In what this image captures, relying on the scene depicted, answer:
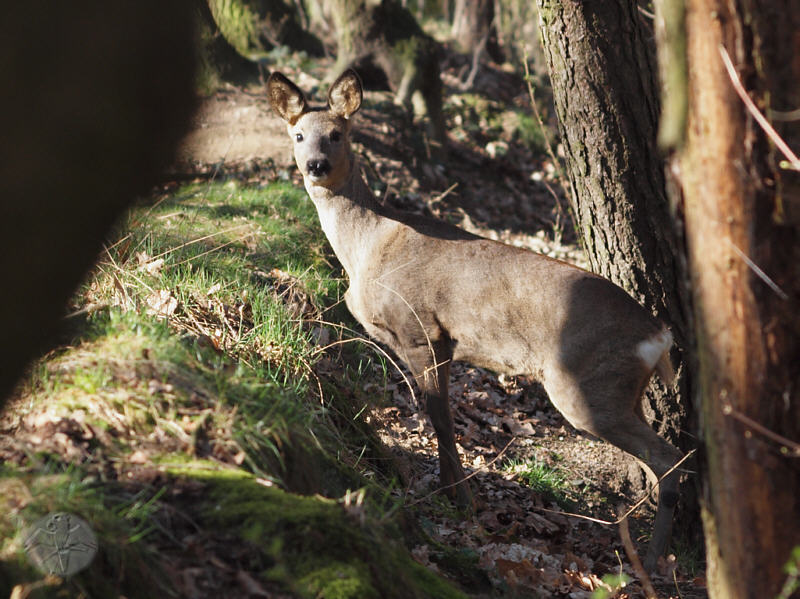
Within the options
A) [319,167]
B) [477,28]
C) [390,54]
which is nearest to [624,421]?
[319,167]

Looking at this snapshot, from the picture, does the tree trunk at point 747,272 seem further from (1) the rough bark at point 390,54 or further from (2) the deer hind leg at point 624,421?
(1) the rough bark at point 390,54

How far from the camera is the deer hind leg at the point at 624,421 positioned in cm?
489

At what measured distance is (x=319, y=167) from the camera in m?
5.73

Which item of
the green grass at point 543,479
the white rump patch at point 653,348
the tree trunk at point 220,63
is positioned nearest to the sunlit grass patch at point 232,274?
the green grass at point 543,479

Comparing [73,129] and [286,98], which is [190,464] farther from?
[286,98]

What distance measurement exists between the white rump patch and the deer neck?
195 cm

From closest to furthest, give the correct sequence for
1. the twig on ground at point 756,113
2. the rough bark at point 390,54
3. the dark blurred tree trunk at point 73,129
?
1. the dark blurred tree trunk at point 73,129
2. the twig on ground at point 756,113
3. the rough bark at point 390,54

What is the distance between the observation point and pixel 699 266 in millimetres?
2828

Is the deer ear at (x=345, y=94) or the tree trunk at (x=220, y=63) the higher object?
the deer ear at (x=345, y=94)

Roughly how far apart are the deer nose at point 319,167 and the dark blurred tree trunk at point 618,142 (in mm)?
1636

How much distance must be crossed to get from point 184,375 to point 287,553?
3.35 ft

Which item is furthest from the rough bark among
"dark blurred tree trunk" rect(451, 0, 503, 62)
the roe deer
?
the roe deer

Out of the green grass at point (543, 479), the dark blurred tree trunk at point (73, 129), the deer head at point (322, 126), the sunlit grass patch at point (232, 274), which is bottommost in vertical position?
the green grass at point (543, 479)

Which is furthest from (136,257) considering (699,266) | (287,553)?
(699,266)
